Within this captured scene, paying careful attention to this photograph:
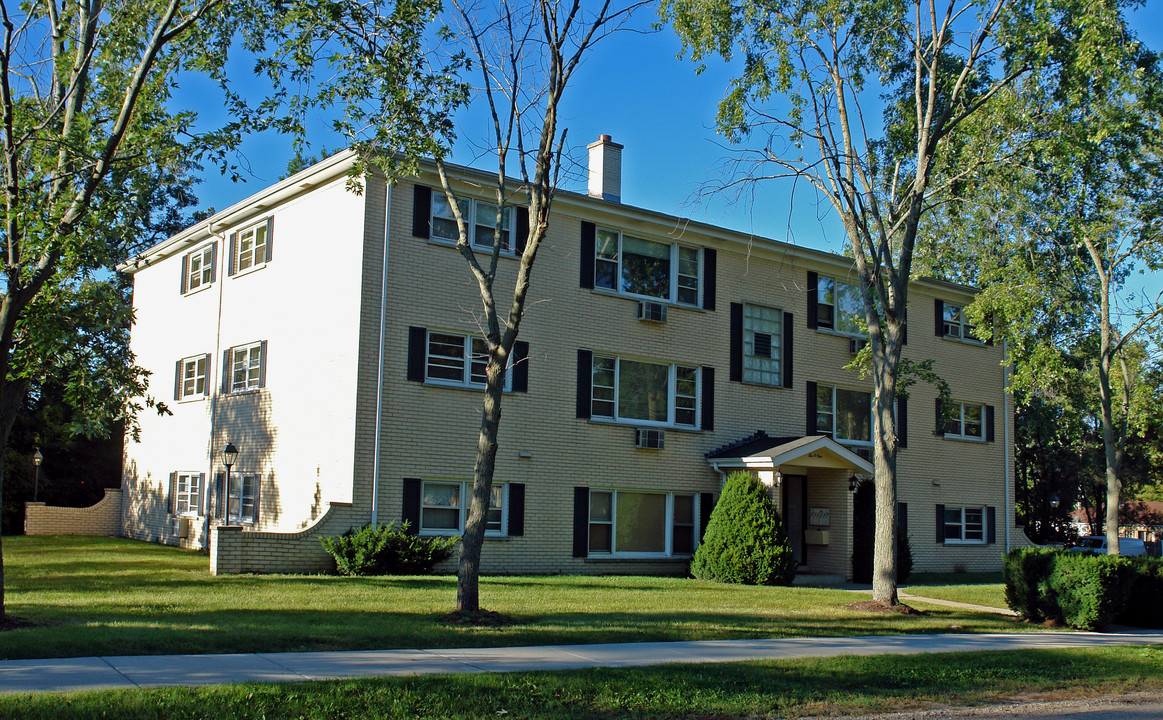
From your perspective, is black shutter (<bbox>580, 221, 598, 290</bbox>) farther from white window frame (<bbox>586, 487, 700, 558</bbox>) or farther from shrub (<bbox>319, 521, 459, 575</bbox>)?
shrub (<bbox>319, 521, 459, 575</bbox>)

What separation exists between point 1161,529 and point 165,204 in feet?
185

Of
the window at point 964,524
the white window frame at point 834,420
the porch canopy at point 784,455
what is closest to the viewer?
the porch canopy at point 784,455

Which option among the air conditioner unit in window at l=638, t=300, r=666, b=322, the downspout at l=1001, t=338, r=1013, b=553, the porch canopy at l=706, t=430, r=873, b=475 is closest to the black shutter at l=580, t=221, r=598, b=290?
the air conditioner unit in window at l=638, t=300, r=666, b=322

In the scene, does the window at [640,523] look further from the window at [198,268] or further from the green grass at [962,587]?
the window at [198,268]

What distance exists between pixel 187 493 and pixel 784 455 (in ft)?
48.4

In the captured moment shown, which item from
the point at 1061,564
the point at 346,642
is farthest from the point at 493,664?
the point at 1061,564

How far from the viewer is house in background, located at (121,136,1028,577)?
1828 cm

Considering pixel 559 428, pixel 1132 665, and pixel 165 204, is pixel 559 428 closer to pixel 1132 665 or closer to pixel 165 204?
pixel 1132 665

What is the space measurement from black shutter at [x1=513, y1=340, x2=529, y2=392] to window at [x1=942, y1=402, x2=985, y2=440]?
13.6 metres

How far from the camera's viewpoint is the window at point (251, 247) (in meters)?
21.8

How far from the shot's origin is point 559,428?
2005cm

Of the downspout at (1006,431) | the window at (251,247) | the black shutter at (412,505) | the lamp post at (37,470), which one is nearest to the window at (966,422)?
the downspout at (1006,431)

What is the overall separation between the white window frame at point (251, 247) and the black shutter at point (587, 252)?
6.97m

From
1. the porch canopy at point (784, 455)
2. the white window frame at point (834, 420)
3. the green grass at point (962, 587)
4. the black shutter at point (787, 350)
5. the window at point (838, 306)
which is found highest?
the window at point (838, 306)
